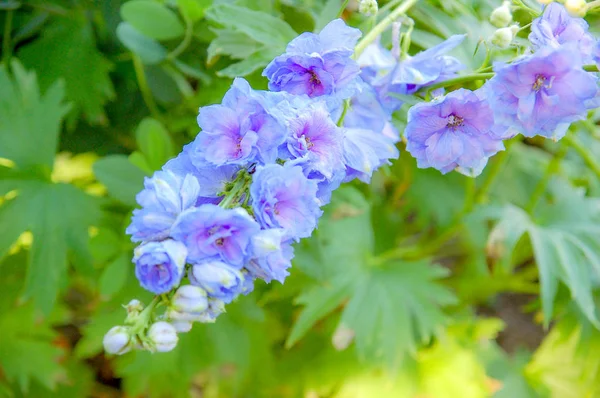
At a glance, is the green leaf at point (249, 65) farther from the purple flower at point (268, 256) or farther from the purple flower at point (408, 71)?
the purple flower at point (268, 256)

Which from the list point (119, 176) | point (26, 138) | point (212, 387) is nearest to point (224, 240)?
point (119, 176)

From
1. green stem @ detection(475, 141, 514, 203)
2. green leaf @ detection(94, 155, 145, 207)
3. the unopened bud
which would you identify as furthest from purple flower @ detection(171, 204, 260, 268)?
green stem @ detection(475, 141, 514, 203)

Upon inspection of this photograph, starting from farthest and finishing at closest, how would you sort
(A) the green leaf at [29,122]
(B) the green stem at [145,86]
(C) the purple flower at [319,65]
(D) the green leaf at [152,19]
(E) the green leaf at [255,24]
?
(B) the green stem at [145,86]
(A) the green leaf at [29,122]
(D) the green leaf at [152,19]
(E) the green leaf at [255,24]
(C) the purple flower at [319,65]

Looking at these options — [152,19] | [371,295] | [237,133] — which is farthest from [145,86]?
[237,133]

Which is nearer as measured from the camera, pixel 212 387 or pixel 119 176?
pixel 119 176

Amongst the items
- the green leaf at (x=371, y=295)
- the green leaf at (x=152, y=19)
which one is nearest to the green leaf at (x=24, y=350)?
the green leaf at (x=371, y=295)

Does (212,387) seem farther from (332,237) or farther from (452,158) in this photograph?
(452,158)
